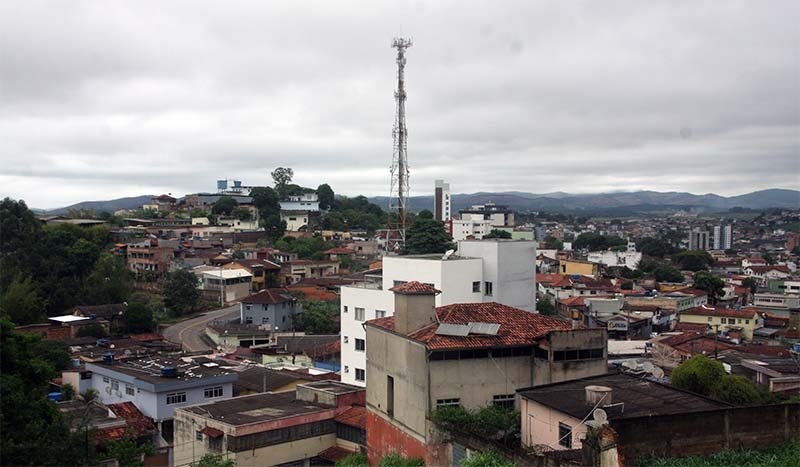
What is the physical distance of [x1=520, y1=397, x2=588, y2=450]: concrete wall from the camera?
9.20 metres

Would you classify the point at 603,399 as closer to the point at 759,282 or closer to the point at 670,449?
the point at 670,449

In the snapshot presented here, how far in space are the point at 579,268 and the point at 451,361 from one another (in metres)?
45.3

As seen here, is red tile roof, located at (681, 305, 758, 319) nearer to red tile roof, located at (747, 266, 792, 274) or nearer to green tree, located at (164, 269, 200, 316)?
green tree, located at (164, 269, 200, 316)

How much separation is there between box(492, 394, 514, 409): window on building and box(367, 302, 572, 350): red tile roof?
2.72 ft

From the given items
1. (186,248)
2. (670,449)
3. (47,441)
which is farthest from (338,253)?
(670,449)

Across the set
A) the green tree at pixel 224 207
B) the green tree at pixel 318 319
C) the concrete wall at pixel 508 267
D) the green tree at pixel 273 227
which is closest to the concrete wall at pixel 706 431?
the concrete wall at pixel 508 267

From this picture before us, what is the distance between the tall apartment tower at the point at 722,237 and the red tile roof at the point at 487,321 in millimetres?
105238

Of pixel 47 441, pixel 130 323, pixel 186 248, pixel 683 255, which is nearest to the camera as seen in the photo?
pixel 47 441

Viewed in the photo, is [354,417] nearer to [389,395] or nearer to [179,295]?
[389,395]

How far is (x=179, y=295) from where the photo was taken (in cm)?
3800

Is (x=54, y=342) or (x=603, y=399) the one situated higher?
(x=603, y=399)

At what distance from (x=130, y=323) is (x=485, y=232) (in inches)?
1988

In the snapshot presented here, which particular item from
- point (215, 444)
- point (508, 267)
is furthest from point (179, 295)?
point (215, 444)

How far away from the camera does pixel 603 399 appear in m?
9.29
